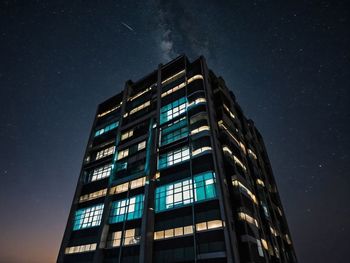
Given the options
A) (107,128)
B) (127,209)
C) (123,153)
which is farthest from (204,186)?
(107,128)

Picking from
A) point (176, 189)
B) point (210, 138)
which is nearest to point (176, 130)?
point (210, 138)

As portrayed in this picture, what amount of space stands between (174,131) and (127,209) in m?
15.9

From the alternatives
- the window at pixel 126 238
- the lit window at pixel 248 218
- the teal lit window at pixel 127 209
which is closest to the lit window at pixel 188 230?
the lit window at pixel 248 218

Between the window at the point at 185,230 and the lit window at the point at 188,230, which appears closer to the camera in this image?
the window at the point at 185,230

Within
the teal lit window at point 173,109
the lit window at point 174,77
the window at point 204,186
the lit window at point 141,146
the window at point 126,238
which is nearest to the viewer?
the window at point 204,186

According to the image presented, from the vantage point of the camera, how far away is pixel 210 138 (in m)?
34.3

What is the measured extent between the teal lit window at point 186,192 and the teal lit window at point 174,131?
8.98 m

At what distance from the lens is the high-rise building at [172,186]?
2812 centimetres

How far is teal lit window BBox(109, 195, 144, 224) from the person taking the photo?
35.1m

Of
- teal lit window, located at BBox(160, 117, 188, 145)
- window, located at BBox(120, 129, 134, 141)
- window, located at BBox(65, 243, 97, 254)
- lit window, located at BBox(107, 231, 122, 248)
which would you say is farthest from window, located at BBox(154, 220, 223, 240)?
window, located at BBox(120, 129, 134, 141)

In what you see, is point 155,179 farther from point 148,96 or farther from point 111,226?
point 148,96

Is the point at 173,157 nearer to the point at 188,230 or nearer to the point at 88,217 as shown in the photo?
the point at 188,230

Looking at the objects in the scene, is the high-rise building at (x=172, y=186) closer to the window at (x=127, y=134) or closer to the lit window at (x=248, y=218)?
the lit window at (x=248, y=218)

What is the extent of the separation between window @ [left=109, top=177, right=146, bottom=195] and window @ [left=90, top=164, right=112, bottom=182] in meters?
6.07
